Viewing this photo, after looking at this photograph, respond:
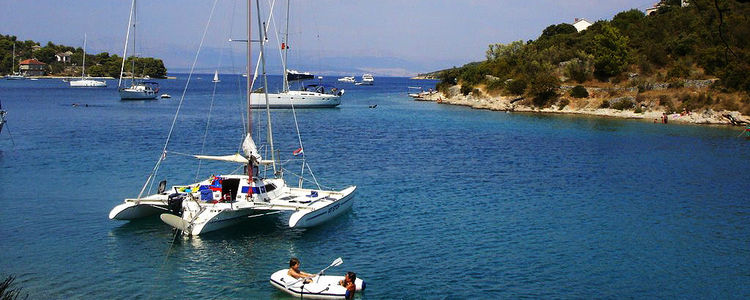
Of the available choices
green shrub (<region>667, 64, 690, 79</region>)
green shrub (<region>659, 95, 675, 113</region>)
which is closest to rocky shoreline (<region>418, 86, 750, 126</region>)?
green shrub (<region>659, 95, 675, 113</region>)

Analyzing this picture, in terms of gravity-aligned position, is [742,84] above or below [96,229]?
above

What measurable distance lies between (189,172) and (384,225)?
17538 mm

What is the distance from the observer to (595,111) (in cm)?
9650

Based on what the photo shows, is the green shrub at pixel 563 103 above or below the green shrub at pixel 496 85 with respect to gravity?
below

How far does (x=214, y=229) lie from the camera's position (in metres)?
28.7

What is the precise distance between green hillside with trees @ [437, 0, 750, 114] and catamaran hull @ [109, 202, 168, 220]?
71.9m

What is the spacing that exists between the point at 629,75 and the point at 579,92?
8396 millimetres

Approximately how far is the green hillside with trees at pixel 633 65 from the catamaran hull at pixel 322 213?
64.0 m

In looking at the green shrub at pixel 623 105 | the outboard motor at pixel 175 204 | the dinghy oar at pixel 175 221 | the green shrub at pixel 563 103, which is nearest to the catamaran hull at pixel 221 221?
the dinghy oar at pixel 175 221

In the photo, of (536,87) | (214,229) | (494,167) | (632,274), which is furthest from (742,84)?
(214,229)

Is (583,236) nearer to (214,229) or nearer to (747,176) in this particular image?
(214,229)

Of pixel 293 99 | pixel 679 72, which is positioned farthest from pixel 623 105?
pixel 293 99

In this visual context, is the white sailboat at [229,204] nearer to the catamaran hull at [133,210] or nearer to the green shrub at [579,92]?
the catamaran hull at [133,210]

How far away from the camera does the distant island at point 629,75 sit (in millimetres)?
86188
